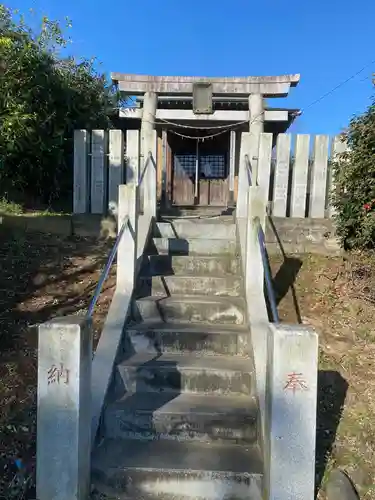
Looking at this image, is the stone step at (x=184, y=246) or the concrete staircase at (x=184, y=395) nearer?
the concrete staircase at (x=184, y=395)

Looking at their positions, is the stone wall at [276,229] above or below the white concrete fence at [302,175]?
below

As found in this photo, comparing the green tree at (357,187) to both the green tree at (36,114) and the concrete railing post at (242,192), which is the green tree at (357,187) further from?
the green tree at (36,114)

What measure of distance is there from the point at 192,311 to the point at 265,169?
269cm

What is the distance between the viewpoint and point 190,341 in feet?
13.3

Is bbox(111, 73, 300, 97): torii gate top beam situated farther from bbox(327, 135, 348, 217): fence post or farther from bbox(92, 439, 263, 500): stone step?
bbox(92, 439, 263, 500): stone step

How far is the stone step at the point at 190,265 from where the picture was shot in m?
5.05

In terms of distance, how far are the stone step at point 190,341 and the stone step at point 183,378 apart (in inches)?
11.0

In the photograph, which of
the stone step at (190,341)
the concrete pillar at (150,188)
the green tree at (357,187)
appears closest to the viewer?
the stone step at (190,341)

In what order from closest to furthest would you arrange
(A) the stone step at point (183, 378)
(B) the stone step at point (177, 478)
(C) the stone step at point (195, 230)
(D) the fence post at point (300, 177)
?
(B) the stone step at point (177, 478), (A) the stone step at point (183, 378), (C) the stone step at point (195, 230), (D) the fence post at point (300, 177)

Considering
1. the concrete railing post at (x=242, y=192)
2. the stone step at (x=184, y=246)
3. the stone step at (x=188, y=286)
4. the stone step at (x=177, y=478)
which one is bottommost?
the stone step at (x=177, y=478)

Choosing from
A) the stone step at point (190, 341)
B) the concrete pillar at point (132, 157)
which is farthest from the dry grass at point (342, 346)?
the concrete pillar at point (132, 157)

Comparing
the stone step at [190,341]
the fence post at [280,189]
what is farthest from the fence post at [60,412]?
the fence post at [280,189]

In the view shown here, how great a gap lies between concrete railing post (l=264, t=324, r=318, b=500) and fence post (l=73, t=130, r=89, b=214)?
483 centimetres

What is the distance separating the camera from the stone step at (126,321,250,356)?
404 cm
